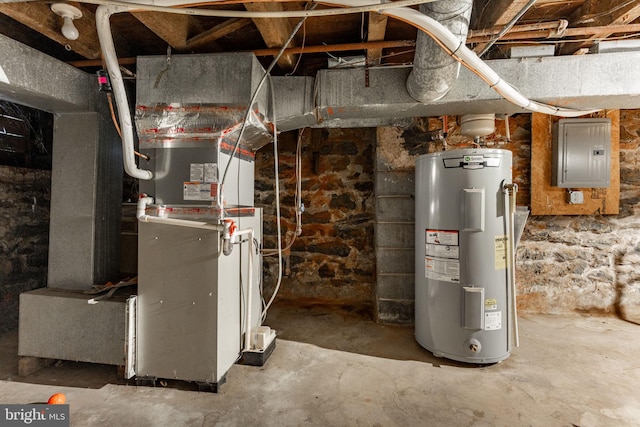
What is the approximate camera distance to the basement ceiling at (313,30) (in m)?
1.70

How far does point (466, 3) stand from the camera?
4.68ft

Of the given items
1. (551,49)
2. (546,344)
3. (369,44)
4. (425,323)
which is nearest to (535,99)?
(551,49)

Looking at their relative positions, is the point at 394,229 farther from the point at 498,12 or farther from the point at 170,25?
the point at 170,25

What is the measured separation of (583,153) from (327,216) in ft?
7.48

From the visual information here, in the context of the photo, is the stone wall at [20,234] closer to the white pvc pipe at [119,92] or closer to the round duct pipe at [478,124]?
the white pvc pipe at [119,92]

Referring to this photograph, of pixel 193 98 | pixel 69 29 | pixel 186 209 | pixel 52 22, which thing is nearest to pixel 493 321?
pixel 186 209

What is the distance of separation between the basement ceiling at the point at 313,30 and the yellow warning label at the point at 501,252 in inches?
46.6

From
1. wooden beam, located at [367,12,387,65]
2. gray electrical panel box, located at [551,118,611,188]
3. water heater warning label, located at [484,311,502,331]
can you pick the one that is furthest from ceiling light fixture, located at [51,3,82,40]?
gray electrical panel box, located at [551,118,611,188]

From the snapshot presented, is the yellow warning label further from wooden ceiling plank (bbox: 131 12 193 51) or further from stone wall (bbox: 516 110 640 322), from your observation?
wooden ceiling plank (bbox: 131 12 193 51)

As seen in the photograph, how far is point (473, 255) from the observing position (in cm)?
216

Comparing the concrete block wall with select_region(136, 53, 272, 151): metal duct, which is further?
the concrete block wall

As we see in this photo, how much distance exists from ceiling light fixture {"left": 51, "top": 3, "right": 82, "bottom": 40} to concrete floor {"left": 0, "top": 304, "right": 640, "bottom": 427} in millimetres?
1886

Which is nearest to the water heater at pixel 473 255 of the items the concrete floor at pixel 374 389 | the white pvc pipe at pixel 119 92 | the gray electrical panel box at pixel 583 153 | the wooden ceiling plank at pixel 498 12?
the concrete floor at pixel 374 389

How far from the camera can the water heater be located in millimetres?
2148
